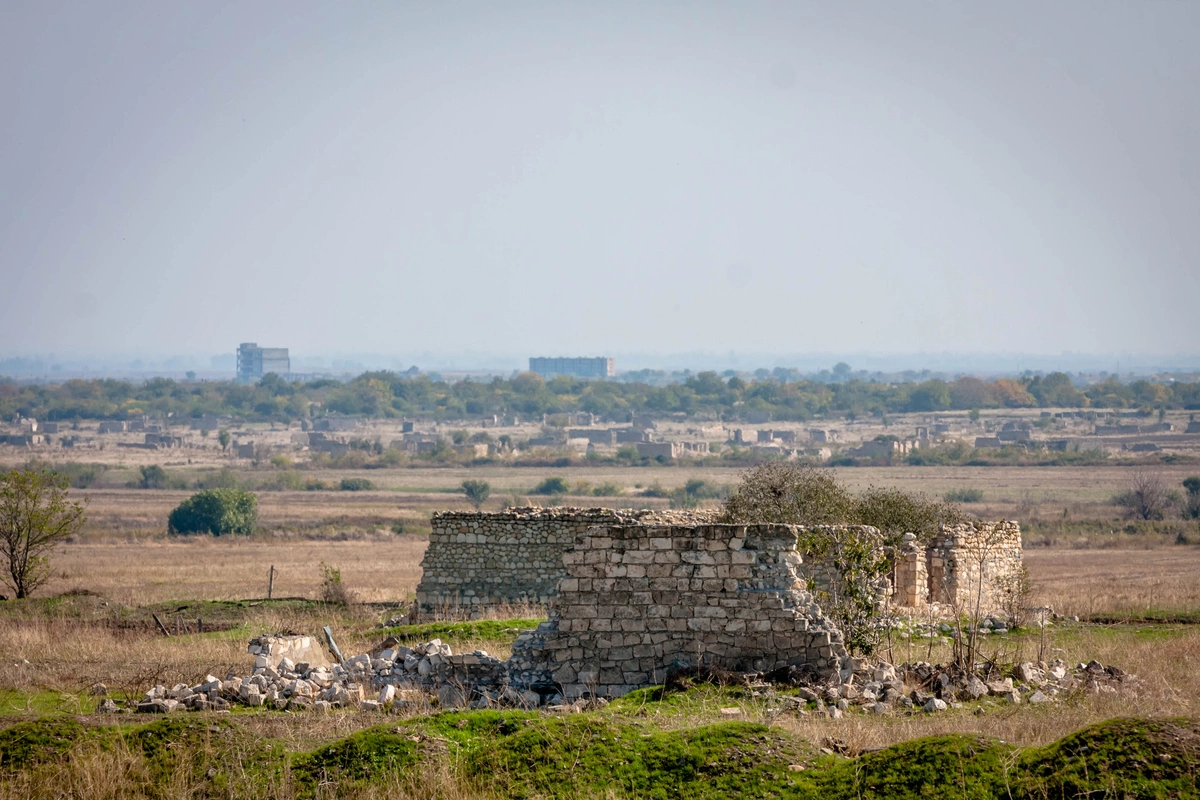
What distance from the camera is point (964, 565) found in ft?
66.5

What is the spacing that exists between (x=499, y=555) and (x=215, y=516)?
33.5m

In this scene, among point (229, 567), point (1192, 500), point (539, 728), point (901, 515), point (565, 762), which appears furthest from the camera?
point (1192, 500)

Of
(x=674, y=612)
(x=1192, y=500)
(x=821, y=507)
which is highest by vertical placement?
(x=821, y=507)

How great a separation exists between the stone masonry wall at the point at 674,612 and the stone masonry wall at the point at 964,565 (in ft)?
23.3

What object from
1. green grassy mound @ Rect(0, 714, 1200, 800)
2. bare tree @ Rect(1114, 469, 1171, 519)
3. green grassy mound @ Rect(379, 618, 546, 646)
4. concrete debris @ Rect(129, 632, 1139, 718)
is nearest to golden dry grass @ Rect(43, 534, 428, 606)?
green grassy mound @ Rect(379, 618, 546, 646)

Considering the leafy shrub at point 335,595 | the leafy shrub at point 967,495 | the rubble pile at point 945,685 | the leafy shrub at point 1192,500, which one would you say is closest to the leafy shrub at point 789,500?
the rubble pile at point 945,685

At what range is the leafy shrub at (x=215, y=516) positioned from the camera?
5206 centimetres

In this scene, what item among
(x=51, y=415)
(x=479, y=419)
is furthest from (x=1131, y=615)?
(x=51, y=415)

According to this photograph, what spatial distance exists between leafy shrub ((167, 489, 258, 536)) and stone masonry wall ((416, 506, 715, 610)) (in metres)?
31.8

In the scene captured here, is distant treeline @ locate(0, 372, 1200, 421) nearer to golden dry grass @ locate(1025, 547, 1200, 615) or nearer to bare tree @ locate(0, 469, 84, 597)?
golden dry grass @ locate(1025, 547, 1200, 615)

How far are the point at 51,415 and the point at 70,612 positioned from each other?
15962cm

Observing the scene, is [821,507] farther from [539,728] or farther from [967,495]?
[967,495]

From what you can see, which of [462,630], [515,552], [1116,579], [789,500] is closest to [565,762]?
[462,630]

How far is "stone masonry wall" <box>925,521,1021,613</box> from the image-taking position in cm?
1994
